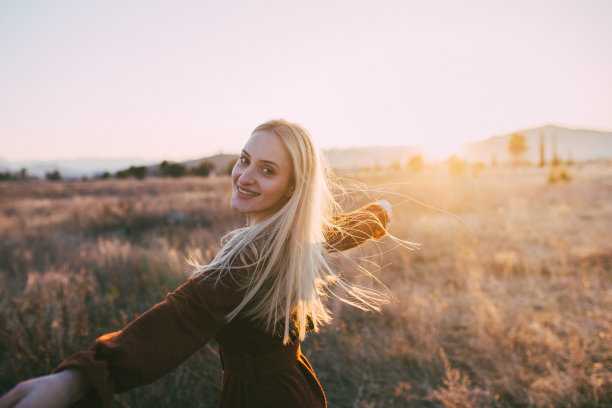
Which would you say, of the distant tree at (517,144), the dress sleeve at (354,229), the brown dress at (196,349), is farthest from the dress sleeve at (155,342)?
the distant tree at (517,144)

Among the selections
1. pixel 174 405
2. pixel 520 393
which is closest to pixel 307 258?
pixel 174 405

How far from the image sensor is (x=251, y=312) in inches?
50.1

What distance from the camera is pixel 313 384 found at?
5.15ft

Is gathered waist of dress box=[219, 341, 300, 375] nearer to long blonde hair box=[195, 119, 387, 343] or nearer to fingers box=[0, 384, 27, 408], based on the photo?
long blonde hair box=[195, 119, 387, 343]

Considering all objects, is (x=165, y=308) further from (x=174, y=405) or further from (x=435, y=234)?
(x=435, y=234)

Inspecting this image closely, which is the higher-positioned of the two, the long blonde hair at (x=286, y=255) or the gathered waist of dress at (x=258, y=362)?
the long blonde hair at (x=286, y=255)

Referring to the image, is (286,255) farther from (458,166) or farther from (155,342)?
(458,166)

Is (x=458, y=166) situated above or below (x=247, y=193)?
above

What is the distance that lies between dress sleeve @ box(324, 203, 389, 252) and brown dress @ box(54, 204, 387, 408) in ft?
2.53

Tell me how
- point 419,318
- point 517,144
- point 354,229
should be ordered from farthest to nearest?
1. point 517,144
2. point 419,318
3. point 354,229

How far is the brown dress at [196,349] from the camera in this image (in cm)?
83

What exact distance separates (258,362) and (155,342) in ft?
1.92

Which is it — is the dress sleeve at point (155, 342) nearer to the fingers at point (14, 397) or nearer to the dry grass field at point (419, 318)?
the fingers at point (14, 397)

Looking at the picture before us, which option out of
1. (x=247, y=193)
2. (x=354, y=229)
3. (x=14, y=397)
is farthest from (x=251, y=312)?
(x=354, y=229)
